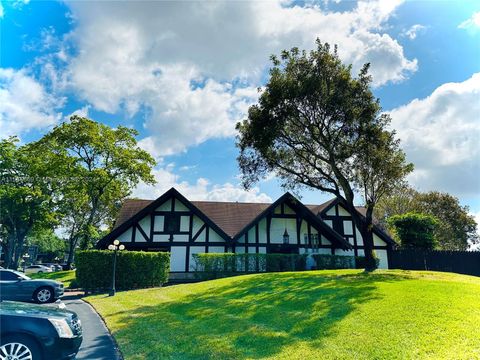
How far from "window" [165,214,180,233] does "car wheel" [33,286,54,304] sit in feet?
38.8

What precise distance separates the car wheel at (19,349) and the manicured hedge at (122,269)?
49.1ft

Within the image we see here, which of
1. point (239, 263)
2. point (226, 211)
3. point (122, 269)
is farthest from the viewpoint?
point (226, 211)

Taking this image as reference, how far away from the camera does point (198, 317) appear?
1061 centimetres

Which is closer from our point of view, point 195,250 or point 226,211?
point 195,250

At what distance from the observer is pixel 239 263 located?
23.2 metres

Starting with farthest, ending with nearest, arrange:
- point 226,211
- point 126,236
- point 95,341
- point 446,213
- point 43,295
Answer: point 446,213
point 226,211
point 126,236
point 43,295
point 95,341

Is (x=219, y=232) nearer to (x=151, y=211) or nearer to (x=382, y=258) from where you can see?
(x=151, y=211)

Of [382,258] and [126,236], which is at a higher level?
[126,236]

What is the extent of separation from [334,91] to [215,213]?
16681 mm

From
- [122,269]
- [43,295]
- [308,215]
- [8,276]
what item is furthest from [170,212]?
[8,276]

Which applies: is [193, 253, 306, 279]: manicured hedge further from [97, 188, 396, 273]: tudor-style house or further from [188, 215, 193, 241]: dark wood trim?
[188, 215, 193, 241]: dark wood trim

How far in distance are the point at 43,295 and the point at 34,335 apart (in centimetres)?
1056

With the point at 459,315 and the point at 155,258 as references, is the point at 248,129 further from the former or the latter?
the point at 459,315

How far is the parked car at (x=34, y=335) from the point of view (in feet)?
17.9
